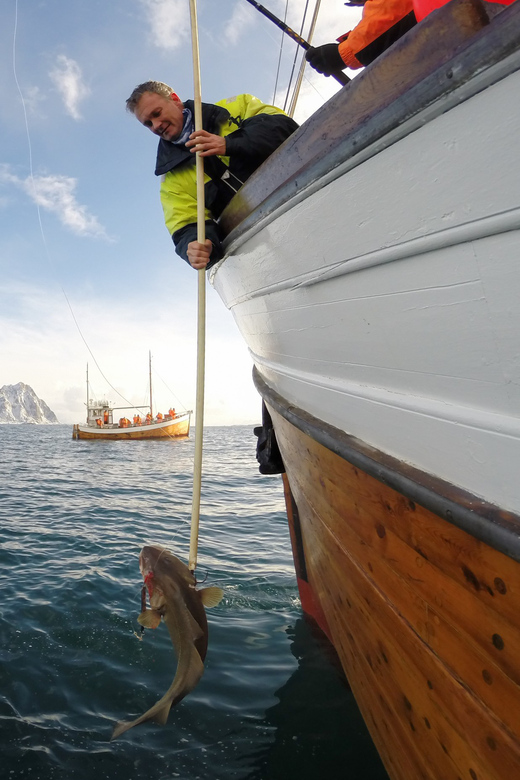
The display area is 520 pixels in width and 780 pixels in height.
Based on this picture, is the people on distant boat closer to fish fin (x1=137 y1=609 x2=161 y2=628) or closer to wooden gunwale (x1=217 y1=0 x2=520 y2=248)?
wooden gunwale (x1=217 y1=0 x2=520 y2=248)

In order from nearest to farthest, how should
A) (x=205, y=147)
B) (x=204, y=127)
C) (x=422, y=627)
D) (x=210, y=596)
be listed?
(x=422, y=627) < (x=210, y=596) < (x=205, y=147) < (x=204, y=127)

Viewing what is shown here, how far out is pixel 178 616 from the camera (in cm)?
210

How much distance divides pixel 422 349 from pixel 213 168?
203 cm

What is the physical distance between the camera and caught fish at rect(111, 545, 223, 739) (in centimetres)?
203

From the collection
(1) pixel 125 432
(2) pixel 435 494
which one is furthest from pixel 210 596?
(1) pixel 125 432

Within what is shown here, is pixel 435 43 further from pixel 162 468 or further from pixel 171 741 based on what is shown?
pixel 162 468

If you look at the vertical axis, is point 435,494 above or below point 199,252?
below

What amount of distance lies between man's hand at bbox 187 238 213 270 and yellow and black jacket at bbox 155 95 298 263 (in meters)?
0.07

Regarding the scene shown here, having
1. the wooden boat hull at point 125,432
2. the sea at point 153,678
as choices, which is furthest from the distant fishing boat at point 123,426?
the sea at point 153,678

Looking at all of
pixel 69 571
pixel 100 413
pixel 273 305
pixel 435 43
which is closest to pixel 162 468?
pixel 69 571

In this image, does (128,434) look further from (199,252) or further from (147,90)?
(199,252)

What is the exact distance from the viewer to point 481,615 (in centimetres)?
115

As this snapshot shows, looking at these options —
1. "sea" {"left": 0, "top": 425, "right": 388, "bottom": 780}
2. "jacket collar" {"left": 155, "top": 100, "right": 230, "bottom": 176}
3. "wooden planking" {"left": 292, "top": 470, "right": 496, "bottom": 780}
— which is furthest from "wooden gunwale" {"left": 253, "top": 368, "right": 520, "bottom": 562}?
"sea" {"left": 0, "top": 425, "right": 388, "bottom": 780}

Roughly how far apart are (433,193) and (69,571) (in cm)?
586
